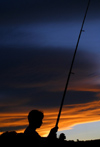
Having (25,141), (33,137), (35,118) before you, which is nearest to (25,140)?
(25,141)

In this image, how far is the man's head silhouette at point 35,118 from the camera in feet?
14.3

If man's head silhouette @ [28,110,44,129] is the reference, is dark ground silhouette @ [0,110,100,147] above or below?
below

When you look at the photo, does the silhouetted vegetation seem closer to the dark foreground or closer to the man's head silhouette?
the dark foreground

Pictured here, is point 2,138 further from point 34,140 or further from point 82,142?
point 82,142

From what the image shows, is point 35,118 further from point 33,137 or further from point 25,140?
point 25,140

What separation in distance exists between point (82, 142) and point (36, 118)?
2921mm

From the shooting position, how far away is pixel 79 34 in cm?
704

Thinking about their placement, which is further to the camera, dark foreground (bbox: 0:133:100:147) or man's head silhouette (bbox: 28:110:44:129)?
man's head silhouette (bbox: 28:110:44:129)

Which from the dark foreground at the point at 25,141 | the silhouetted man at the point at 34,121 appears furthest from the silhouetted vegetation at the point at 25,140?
the silhouetted man at the point at 34,121

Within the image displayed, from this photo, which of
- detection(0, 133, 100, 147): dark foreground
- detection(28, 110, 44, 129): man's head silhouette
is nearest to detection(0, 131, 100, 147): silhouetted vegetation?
detection(0, 133, 100, 147): dark foreground

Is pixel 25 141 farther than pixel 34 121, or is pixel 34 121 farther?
pixel 34 121

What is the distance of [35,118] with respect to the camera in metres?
4.36

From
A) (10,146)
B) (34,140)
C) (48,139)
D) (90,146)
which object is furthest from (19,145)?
(90,146)

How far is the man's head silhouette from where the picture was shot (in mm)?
4363
